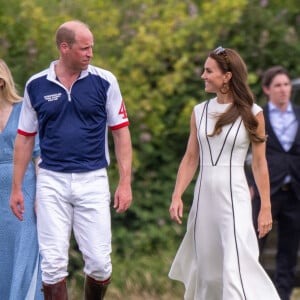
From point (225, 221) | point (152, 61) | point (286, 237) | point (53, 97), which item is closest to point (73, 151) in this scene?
point (53, 97)

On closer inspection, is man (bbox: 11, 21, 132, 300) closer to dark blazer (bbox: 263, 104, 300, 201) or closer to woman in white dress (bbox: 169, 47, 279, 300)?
woman in white dress (bbox: 169, 47, 279, 300)

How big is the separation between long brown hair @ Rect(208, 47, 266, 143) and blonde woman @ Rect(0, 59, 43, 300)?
52.2 inches

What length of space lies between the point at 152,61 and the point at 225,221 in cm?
417

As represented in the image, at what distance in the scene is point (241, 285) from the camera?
8.50m

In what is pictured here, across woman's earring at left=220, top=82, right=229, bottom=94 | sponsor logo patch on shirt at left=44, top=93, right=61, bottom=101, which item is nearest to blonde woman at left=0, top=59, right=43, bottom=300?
sponsor logo patch on shirt at left=44, top=93, right=61, bottom=101

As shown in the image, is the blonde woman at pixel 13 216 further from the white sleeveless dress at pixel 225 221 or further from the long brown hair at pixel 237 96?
the long brown hair at pixel 237 96

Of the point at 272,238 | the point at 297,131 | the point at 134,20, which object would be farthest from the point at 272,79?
the point at 134,20

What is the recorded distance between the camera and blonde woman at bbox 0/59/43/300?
Result: 8.98 metres

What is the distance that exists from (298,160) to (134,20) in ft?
10.8

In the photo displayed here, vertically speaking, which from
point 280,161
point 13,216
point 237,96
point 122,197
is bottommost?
point 13,216

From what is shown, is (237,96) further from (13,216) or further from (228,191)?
(13,216)

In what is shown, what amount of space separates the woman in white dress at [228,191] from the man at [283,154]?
1.47 metres

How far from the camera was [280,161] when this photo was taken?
10195 mm

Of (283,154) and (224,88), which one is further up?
(224,88)
